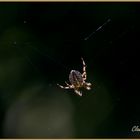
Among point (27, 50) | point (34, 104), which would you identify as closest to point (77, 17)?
point (27, 50)

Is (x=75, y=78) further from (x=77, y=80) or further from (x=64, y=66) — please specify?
(x=64, y=66)

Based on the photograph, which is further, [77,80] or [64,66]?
[64,66]

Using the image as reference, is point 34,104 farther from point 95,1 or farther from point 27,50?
point 95,1

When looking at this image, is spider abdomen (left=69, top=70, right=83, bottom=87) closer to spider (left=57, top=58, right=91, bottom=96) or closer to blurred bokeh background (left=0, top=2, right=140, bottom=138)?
spider (left=57, top=58, right=91, bottom=96)

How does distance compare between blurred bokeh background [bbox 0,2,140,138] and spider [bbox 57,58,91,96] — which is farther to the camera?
blurred bokeh background [bbox 0,2,140,138]

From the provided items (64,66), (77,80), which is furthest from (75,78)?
(64,66)

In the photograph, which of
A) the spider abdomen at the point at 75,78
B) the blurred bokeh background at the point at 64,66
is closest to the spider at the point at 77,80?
the spider abdomen at the point at 75,78

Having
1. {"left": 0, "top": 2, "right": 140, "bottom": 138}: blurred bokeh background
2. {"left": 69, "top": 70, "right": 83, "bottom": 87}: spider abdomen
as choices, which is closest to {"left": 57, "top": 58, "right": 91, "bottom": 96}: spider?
{"left": 69, "top": 70, "right": 83, "bottom": 87}: spider abdomen

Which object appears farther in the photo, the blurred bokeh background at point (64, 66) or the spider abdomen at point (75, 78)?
the blurred bokeh background at point (64, 66)

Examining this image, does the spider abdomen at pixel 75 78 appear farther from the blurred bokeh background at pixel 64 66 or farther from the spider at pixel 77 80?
the blurred bokeh background at pixel 64 66
